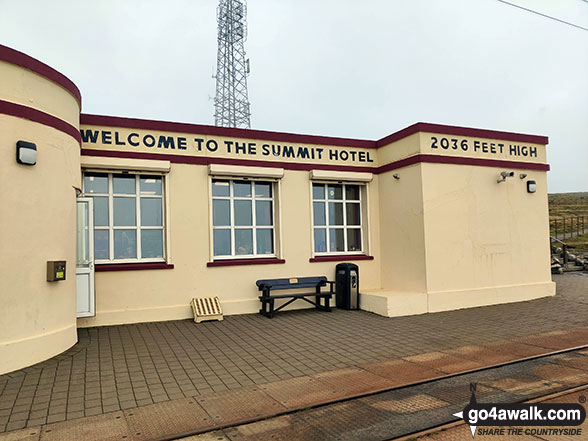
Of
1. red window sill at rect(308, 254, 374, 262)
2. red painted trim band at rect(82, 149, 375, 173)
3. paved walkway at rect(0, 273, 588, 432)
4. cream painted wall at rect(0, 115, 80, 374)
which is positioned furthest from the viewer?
red window sill at rect(308, 254, 374, 262)

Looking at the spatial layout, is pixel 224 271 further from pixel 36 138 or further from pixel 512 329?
pixel 512 329

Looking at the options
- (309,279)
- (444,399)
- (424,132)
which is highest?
(424,132)

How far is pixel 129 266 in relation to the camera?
9328mm

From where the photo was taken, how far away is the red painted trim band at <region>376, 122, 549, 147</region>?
35.1 ft

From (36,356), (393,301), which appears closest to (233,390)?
(36,356)

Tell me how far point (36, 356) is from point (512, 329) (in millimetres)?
8138

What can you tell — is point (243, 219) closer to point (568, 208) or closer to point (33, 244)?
point (33, 244)

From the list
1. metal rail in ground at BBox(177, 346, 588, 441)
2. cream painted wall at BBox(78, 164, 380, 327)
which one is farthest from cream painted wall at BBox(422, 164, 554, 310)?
metal rail in ground at BBox(177, 346, 588, 441)

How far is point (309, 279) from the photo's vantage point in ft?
35.1

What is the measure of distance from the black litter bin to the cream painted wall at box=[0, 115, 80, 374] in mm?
6047

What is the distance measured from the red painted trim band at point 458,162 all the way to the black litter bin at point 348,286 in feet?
9.18

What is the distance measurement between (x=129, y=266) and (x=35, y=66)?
4.24 meters

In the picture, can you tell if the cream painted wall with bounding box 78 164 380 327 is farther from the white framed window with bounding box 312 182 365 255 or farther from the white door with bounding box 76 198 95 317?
the white door with bounding box 76 198 95 317

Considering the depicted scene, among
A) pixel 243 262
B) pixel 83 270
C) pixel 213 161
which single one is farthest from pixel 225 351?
pixel 213 161
